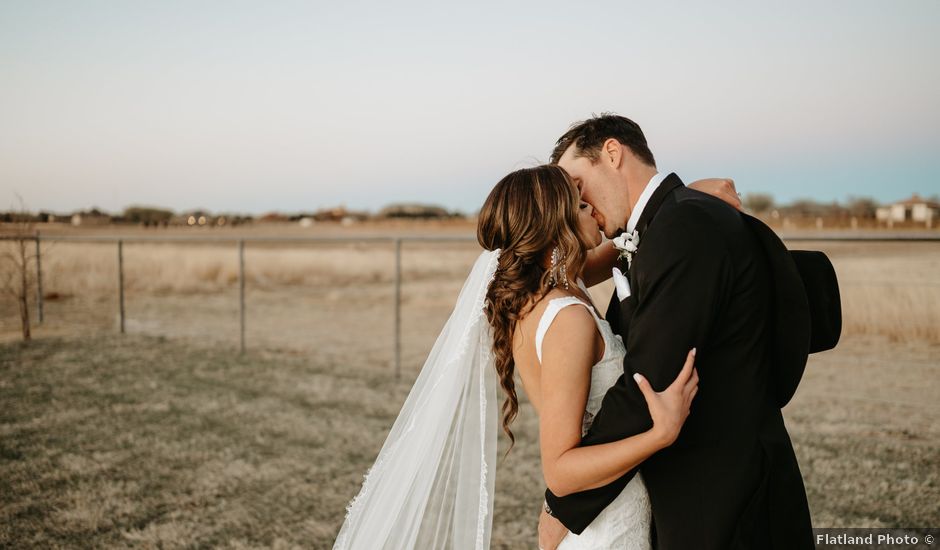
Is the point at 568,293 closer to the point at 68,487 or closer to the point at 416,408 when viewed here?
the point at 416,408

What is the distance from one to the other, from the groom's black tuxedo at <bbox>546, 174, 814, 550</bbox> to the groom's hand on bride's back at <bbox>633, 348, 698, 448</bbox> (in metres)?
0.03

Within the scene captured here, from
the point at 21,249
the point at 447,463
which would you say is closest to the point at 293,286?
the point at 21,249

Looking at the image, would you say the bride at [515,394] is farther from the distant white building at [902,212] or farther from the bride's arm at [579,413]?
the distant white building at [902,212]

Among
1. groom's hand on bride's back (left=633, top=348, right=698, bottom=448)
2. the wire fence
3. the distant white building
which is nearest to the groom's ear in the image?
groom's hand on bride's back (left=633, top=348, right=698, bottom=448)

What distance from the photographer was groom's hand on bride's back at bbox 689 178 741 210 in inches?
85.9

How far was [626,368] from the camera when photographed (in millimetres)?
1730

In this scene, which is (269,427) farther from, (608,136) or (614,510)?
(608,136)

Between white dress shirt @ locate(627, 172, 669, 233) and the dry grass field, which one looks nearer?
white dress shirt @ locate(627, 172, 669, 233)

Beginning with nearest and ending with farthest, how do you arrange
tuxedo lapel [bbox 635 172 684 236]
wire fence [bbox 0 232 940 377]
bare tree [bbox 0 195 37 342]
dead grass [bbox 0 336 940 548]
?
tuxedo lapel [bbox 635 172 684 236], dead grass [bbox 0 336 940 548], wire fence [bbox 0 232 940 377], bare tree [bbox 0 195 37 342]

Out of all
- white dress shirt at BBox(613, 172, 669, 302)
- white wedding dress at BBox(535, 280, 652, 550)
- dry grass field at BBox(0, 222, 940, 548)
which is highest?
white dress shirt at BBox(613, 172, 669, 302)

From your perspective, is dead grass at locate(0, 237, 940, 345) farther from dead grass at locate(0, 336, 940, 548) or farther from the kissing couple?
the kissing couple

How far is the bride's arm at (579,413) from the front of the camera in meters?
1.64

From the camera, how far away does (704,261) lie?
167 cm

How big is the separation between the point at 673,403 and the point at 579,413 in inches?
12.6
